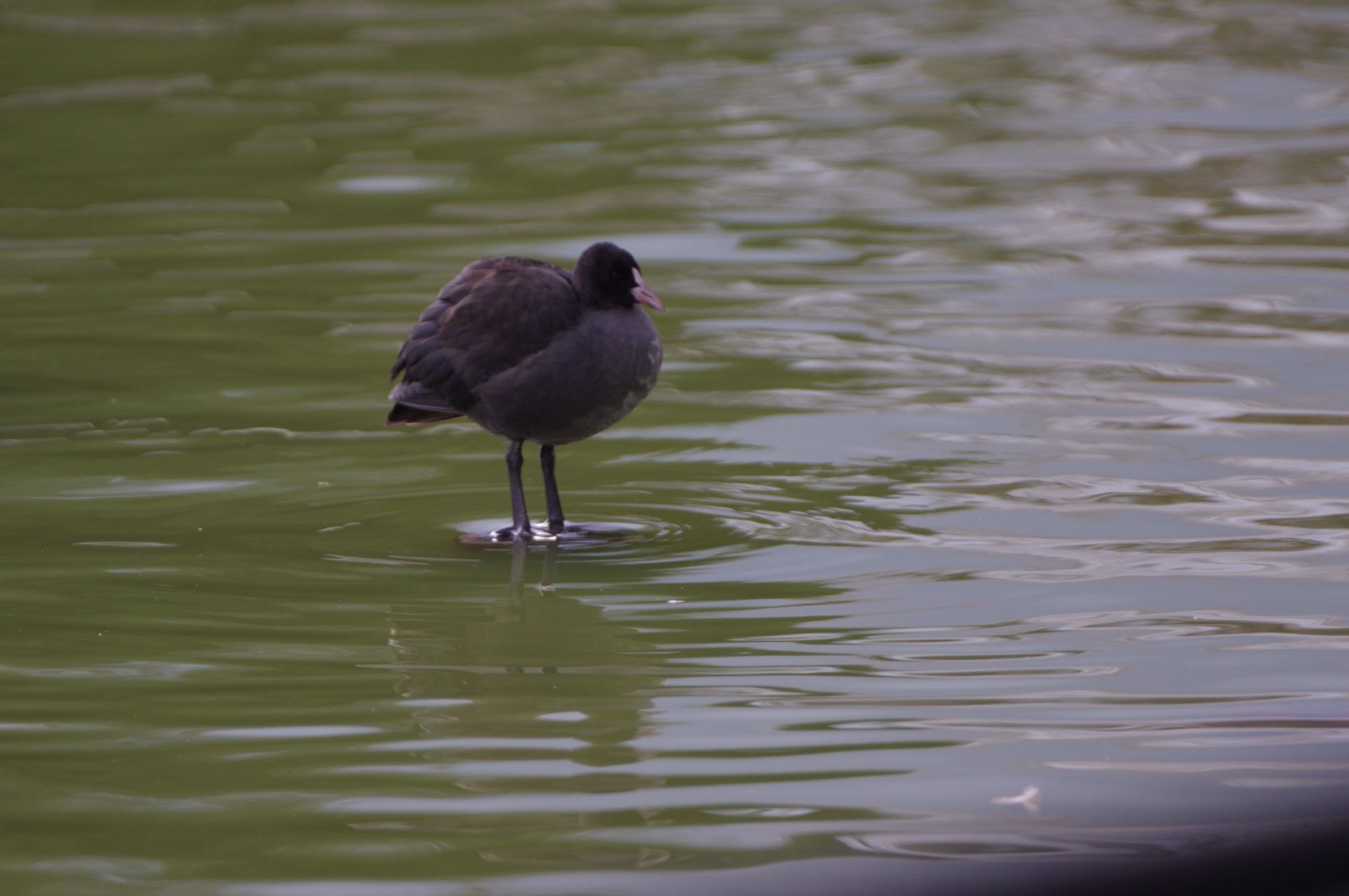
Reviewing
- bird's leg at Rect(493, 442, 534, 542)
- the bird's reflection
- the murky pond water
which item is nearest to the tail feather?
bird's leg at Rect(493, 442, 534, 542)

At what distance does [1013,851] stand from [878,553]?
2.84 metres

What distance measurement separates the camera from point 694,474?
23.3 ft

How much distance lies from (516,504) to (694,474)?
1019mm

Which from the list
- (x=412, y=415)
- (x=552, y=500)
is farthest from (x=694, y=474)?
(x=412, y=415)

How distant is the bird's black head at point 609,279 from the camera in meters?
6.14

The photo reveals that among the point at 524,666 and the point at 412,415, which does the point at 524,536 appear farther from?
the point at 524,666

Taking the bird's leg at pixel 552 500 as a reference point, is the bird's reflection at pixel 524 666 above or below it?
below

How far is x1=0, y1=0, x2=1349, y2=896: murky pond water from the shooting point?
3.96 metres

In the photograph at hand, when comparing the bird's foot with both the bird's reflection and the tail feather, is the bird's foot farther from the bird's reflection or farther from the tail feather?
the tail feather

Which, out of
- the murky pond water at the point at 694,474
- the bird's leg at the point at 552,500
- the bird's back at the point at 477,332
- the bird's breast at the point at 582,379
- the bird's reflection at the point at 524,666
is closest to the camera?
the murky pond water at the point at 694,474

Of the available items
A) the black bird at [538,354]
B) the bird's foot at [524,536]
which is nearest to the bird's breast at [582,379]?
the black bird at [538,354]

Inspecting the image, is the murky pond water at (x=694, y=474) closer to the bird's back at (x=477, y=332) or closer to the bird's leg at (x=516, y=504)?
the bird's leg at (x=516, y=504)

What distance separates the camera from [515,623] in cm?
550

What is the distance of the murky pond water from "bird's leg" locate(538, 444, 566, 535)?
0.18m
